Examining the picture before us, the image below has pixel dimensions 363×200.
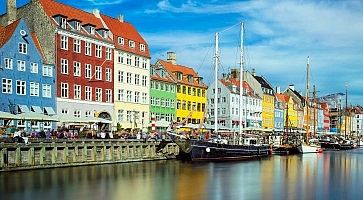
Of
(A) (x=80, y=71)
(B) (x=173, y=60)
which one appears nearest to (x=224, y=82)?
(B) (x=173, y=60)

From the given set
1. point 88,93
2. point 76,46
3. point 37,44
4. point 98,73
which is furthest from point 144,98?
point 37,44

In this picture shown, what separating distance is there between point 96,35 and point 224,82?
43.2 m

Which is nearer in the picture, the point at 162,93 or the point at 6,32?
the point at 6,32

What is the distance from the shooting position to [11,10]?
62.5 metres

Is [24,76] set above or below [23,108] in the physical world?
above

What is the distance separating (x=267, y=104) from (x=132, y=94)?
5519 centimetres

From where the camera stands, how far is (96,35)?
68.2 m

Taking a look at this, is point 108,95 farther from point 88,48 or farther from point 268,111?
point 268,111

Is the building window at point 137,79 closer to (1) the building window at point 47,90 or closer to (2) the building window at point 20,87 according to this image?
(1) the building window at point 47,90

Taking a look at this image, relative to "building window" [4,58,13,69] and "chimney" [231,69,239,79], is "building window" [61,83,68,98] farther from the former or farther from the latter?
"chimney" [231,69,239,79]

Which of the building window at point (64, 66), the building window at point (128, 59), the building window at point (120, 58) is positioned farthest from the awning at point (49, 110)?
the building window at point (128, 59)

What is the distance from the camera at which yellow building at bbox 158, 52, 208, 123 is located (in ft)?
291

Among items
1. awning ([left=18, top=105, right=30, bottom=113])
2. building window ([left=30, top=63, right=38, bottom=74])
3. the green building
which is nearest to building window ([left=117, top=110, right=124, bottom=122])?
the green building

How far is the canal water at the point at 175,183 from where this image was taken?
3241cm
